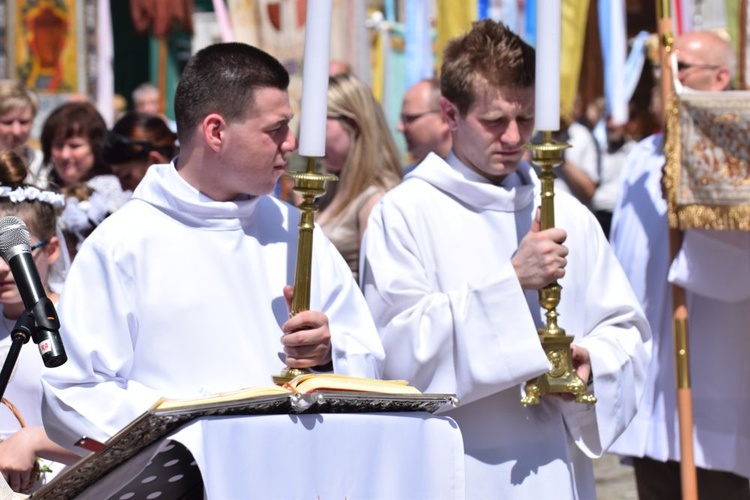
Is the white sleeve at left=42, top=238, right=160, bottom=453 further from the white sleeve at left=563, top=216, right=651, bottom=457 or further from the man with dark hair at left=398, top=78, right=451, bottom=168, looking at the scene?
the man with dark hair at left=398, top=78, right=451, bottom=168

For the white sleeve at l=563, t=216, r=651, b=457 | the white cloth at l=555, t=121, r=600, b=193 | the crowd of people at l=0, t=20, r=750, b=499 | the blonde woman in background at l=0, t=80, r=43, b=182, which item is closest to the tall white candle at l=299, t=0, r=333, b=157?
the crowd of people at l=0, t=20, r=750, b=499

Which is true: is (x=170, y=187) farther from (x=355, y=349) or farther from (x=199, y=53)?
(x=355, y=349)

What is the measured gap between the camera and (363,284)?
12.9 feet

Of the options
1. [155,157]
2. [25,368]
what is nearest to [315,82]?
[25,368]

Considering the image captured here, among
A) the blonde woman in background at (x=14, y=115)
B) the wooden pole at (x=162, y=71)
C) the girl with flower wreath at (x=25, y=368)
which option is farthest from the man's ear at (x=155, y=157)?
the wooden pole at (x=162, y=71)

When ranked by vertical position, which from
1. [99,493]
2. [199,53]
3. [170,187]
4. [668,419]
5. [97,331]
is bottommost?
[668,419]

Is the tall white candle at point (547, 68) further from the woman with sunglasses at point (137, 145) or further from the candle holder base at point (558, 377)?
the woman with sunglasses at point (137, 145)

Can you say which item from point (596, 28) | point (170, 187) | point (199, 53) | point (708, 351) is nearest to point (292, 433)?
point (170, 187)

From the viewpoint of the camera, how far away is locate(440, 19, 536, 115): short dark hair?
3836 millimetres

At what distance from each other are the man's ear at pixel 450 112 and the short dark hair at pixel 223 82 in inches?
26.4

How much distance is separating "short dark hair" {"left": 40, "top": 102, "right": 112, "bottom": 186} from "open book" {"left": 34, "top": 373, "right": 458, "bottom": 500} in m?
3.46

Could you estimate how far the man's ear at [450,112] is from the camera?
395 cm

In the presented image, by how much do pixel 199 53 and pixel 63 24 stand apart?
10748 mm

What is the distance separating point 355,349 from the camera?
3354mm
